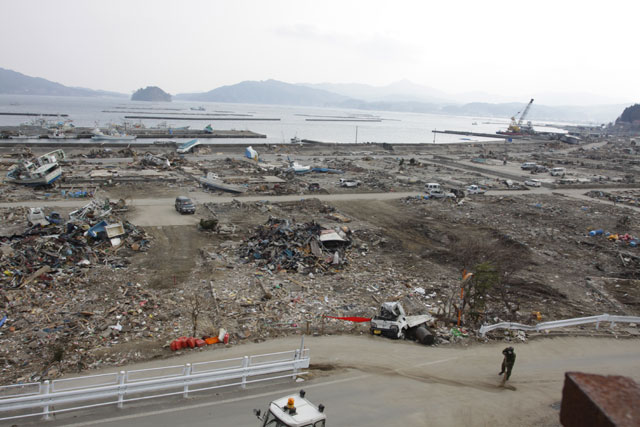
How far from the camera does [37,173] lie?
97.6 ft

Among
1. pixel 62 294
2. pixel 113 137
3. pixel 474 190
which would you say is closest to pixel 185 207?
pixel 62 294

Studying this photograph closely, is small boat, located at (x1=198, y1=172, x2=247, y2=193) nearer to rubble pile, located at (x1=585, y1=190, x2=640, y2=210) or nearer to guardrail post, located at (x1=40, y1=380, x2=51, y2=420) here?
guardrail post, located at (x1=40, y1=380, x2=51, y2=420)

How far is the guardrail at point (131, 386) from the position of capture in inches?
258

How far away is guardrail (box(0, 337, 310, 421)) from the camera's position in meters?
6.56

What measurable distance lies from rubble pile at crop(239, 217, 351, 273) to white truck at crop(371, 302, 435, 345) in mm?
5300

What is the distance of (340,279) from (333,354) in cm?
596

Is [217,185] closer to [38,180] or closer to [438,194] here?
[38,180]

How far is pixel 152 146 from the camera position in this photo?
58.2 metres

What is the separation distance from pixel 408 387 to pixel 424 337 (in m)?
2.34

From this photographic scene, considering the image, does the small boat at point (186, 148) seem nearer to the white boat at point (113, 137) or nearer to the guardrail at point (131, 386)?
the white boat at point (113, 137)

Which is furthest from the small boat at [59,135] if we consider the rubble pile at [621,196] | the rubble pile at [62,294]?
the rubble pile at [621,196]

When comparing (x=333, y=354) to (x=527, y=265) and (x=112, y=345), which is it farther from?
(x=527, y=265)

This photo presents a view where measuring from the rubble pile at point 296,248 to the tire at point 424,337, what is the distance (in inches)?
239

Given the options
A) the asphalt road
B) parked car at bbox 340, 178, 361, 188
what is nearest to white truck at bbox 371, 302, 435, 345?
the asphalt road
